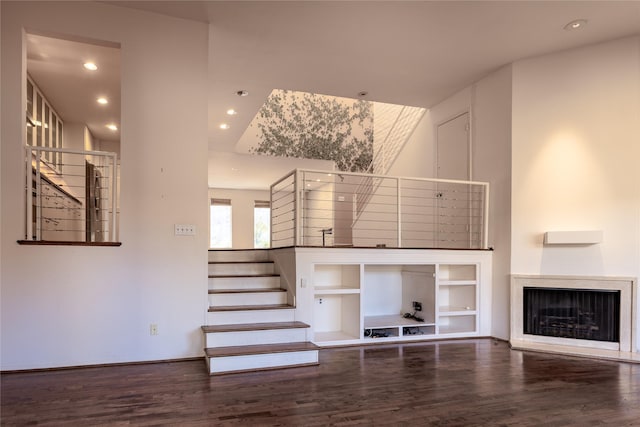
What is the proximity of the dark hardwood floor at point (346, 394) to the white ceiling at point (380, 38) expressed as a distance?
3.48 m

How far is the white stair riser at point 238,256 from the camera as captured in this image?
537cm

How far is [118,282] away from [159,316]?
1.66ft

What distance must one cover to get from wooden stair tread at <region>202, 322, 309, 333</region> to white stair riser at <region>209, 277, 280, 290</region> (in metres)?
0.70

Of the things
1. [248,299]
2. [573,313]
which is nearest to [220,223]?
[248,299]

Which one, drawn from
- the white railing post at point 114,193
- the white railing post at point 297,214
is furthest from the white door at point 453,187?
the white railing post at point 114,193

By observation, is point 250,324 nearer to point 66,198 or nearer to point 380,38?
point 380,38

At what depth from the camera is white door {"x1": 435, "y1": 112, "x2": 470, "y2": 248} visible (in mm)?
6045

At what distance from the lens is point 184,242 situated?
4.19 m

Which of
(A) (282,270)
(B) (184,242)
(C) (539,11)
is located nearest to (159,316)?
(B) (184,242)

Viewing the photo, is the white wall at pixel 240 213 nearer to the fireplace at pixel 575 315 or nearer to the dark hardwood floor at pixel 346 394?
the dark hardwood floor at pixel 346 394

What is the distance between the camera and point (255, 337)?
3994 mm

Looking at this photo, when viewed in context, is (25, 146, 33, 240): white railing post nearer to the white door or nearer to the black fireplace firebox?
the white door

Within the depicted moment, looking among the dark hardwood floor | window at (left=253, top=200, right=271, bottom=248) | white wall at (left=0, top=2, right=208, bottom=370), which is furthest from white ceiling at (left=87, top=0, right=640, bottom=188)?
window at (left=253, top=200, right=271, bottom=248)

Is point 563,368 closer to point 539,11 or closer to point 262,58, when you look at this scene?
point 539,11
